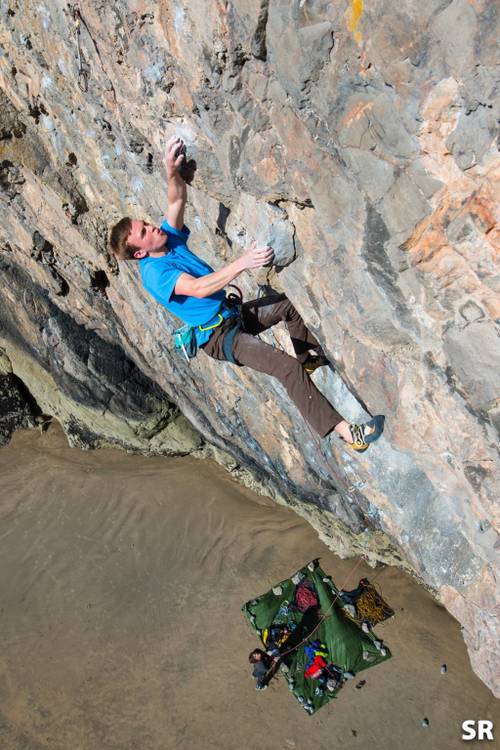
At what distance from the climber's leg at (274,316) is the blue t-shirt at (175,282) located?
314 millimetres

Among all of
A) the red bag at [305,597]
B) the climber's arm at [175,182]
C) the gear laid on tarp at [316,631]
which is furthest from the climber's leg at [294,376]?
the red bag at [305,597]

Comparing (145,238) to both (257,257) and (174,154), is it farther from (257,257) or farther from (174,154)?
(257,257)

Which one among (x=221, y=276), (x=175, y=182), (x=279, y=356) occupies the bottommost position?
(x=279, y=356)

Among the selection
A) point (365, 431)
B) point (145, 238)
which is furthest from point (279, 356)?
point (145, 238)

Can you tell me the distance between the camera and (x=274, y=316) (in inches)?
184

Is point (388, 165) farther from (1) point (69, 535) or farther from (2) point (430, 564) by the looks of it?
(1) point (69, 535)

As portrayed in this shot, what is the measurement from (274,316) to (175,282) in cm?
103

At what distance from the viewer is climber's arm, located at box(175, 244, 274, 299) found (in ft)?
11.5

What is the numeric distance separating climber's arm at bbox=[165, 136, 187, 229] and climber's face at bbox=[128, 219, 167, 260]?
1.23 ft

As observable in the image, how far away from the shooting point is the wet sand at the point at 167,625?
6594 millimetres

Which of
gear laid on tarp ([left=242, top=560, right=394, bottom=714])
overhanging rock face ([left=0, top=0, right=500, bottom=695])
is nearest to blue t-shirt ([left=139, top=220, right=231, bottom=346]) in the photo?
overhanging rock face ([left=0, top=0, right=500, bottom=695])

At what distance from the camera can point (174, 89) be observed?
4.05 m

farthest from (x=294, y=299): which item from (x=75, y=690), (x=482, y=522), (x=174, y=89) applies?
(x=75, y=690)

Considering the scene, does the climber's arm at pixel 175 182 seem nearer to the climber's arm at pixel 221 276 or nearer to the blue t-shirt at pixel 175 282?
the blue t-shirt at pixel 175 282
